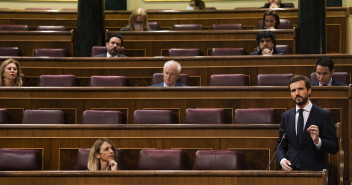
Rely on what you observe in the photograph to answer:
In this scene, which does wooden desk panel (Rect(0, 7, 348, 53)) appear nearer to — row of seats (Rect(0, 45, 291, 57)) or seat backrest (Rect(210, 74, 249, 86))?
row of seats (Rect(0, 45, 291, 57))

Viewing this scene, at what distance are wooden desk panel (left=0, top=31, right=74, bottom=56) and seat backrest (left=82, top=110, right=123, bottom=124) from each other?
66.8 inches

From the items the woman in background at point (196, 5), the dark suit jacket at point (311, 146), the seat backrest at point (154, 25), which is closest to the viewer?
the dark suit jacket at point (311, 146)

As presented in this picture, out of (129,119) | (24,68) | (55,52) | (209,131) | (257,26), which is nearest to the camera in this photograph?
(209,131)

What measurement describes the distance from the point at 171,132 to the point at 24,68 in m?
1.63

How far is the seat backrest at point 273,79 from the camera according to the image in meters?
4.18

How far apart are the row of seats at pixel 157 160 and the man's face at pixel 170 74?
948 millimetres

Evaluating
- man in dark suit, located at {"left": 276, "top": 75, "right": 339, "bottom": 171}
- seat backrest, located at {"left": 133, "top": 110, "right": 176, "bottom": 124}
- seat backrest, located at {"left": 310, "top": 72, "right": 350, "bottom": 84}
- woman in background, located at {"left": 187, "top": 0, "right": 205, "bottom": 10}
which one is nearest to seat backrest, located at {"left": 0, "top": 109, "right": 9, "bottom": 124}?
seat backrest, located at {"left": 133, "top": 110, "right": 176, "bottom": 124}

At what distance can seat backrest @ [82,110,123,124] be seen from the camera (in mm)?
3656

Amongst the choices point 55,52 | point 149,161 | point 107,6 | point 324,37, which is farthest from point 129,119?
point 107,6

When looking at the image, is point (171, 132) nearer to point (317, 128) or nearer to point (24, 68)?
point (317, 128)

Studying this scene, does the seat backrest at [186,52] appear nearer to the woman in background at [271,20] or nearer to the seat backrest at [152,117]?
the woman in background at [271,20]

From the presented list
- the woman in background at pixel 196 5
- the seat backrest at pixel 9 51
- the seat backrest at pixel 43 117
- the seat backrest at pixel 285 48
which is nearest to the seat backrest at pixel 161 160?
the seat backrest at pixel 43 117

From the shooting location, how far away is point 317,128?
9.08ft

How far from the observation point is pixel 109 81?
4.24 metres
